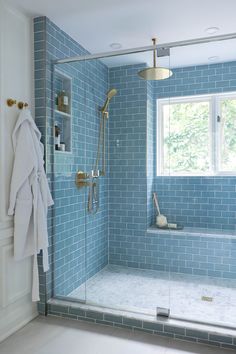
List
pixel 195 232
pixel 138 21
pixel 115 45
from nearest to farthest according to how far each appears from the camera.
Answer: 1. pixel 138 21
2. pixel 115 45
3. pixel 195 232

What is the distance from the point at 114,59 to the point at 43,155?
131 cm

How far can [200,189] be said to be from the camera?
344 centimetres

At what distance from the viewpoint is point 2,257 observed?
2154 millimetres

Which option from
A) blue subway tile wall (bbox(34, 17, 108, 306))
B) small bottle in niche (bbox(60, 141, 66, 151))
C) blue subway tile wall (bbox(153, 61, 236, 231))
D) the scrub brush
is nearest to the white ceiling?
blue subway tile wall (bbox(34, 17, 108, 306))

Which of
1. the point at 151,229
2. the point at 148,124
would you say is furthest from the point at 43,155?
the point at 151,229

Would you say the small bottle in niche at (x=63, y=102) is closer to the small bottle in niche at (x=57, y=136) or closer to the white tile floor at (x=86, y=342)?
the small bottle in niche at (x=57, y=136)

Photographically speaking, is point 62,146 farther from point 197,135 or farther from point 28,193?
point 197,135

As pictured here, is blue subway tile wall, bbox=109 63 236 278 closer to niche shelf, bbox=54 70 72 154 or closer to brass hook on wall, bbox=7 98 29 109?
niche shelf, bbox=54 70 72 154

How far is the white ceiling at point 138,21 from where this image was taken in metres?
2.27

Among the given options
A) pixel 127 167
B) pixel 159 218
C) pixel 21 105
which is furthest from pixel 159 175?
pixel 21 105

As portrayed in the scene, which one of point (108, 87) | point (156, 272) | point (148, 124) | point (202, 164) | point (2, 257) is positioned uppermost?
point (108, 87)

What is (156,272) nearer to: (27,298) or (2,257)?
(27,298)

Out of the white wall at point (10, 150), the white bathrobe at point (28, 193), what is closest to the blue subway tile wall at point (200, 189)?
the white bathrobe at point (28, 193)

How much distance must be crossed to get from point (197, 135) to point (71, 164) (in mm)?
1583
